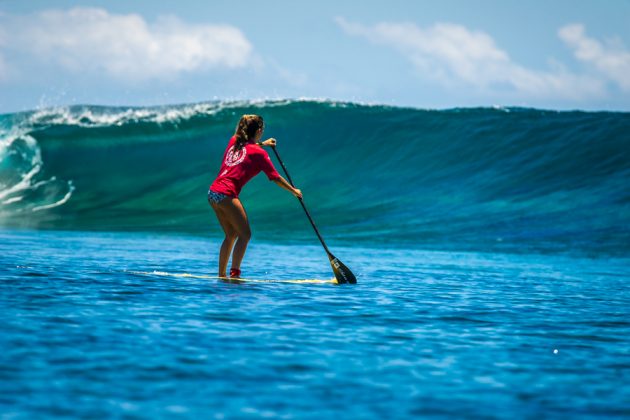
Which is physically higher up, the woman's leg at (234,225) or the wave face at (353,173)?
the wave face at (353,173)

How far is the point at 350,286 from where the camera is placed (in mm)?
8000

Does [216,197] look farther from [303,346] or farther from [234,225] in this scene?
[303,346]

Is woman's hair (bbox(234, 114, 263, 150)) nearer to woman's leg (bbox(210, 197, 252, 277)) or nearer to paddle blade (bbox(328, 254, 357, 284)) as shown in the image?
woman's leg (bbox(210, 197, 252, 277))

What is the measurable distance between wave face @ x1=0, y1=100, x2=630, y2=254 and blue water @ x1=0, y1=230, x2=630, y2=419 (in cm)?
861

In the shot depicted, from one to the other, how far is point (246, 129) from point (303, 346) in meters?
3.33

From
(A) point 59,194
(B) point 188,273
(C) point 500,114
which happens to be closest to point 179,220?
(A) point 59,194

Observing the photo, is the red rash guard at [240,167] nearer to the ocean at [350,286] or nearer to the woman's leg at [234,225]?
the woman's leg at [234,225]

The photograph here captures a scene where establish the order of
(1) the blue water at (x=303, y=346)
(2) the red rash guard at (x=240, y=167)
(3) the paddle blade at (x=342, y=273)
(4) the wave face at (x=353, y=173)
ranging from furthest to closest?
1. (4) the wave face at (x=353, y=173)
2. (3) the paddle blade at (x=342, y=273)
3. (2) the red rash guard at (x=240, y=167)
4. (1) the blue water at (x=303, y=346)

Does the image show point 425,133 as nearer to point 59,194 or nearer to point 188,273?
point 59,194

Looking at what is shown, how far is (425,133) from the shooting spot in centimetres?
2756

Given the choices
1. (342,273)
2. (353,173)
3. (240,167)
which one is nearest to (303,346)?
(240,167)

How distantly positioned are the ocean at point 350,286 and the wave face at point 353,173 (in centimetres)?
10

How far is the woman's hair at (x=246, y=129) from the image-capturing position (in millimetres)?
7801

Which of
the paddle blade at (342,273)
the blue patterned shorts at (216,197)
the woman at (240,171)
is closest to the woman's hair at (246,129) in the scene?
the woman at (240,171)
